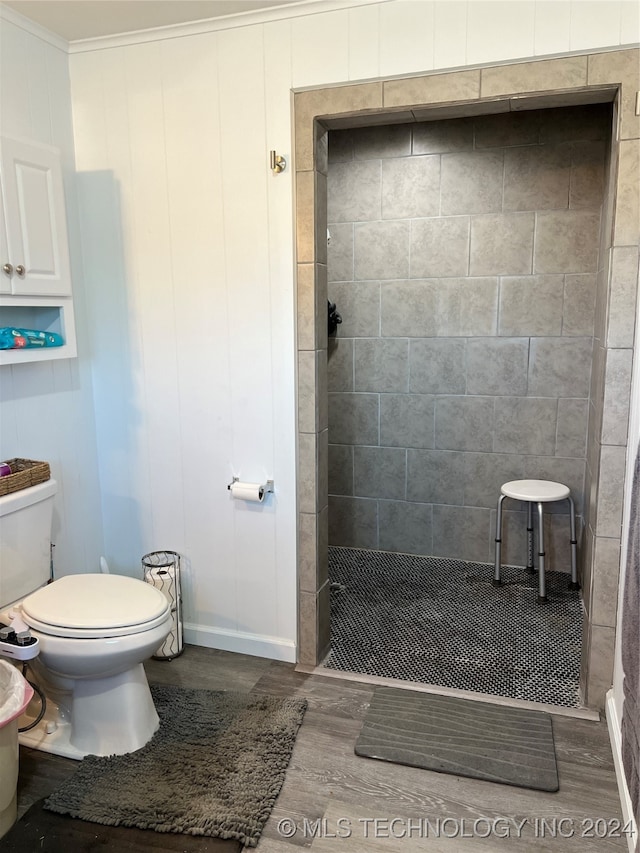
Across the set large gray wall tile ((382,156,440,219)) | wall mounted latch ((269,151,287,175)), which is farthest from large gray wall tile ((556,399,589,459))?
wall mounted latch ((269,151,287,175))

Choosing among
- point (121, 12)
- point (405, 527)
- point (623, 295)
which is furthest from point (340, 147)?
point (405, 527)

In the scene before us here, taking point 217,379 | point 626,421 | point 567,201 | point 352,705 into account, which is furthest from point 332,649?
point 567,201

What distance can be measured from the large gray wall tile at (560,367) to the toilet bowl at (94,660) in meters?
2.19

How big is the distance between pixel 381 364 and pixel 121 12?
202cm

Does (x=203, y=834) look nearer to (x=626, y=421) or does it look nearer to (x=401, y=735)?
(x=401, y=735)

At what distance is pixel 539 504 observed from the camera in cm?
317

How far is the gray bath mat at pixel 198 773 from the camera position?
1.87 metres

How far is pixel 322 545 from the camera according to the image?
264 cm

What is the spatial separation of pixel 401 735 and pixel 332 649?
0.62 m

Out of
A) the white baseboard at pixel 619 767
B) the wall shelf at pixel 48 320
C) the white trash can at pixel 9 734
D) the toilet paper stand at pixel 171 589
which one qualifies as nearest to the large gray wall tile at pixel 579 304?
the white baseboard at pixel 619 767

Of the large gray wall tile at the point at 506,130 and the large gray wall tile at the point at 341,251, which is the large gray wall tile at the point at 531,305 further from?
the large gray wall tile at the point at 341,251

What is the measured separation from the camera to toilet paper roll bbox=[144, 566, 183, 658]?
2.67 m

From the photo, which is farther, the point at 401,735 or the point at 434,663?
the point at 434,663

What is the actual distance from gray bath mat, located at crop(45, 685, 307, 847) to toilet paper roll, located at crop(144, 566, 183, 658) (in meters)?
0.30
